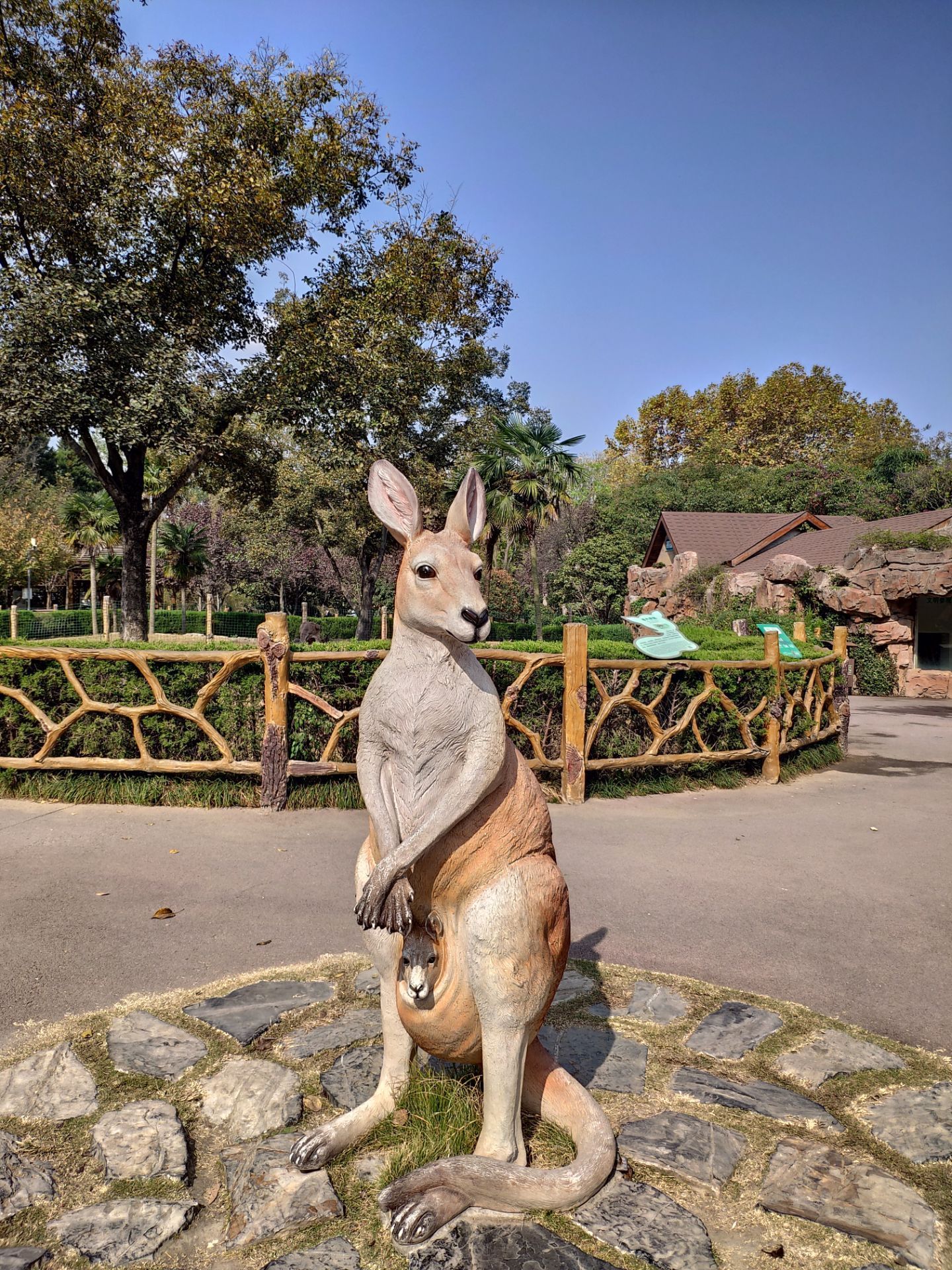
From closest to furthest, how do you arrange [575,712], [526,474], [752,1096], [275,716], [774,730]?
[752,1096], [275,716], [575,712], [774,730], [526,474]

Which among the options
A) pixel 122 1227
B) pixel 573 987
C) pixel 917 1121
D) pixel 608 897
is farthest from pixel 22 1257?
pixel 608 897

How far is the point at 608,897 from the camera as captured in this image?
15.9ft

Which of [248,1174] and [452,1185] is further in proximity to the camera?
[248,1174]

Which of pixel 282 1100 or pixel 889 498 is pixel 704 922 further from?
pixel 889 498

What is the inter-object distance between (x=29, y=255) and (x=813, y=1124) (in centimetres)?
1407

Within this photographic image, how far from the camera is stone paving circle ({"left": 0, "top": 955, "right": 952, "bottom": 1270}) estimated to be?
78.5 inches

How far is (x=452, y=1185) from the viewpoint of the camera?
2008mm

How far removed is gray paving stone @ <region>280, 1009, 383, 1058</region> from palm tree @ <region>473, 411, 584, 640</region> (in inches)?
750

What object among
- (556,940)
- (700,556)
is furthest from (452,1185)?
(700,556)

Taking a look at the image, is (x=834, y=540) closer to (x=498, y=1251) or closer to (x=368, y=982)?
(x=368, y=982)

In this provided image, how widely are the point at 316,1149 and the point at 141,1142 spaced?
0.59 metres

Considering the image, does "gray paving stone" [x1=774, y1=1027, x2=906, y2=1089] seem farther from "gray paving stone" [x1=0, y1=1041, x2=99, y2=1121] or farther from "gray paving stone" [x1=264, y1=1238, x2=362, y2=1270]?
"gray paving stone" [x1=0, y1=1041, x2=99, y2=1121]

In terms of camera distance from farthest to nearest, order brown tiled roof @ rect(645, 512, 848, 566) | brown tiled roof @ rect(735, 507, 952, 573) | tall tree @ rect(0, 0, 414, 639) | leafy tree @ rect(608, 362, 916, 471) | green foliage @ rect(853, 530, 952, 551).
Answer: leafy tree @ rect(608, 362, 916, 471) → brown tiled roof @ rect(645, 512, 848, 566) → brown tiled roof @ rect(735, 507, 952, 573) → green foliage @ rect(853, 530, 952, 551) → tall tree @ rect(0, 0, 414, 639)

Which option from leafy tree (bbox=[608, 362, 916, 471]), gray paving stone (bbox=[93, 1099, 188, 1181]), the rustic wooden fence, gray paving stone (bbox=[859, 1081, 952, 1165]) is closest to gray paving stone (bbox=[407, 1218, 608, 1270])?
gray paving stone (bbox=[93, 1099, 188, 1181])
